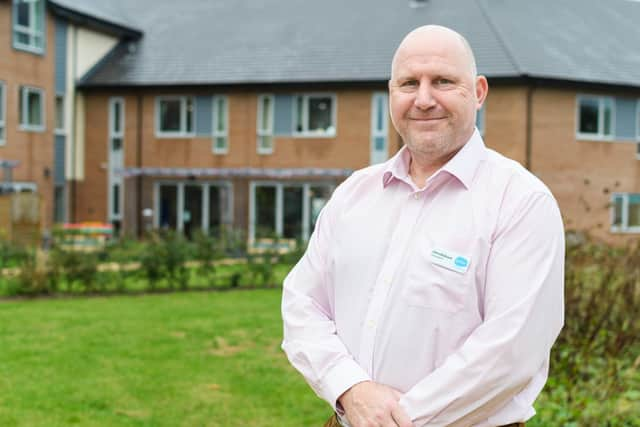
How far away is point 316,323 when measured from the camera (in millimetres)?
2848

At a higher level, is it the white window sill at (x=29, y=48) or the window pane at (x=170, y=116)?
the white window sill at (x=29, y=48)

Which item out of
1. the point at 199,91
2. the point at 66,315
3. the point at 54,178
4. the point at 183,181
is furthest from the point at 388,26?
the point at 66,315

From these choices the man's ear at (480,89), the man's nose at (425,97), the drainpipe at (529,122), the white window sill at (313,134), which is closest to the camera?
the man's nose at (425,97)

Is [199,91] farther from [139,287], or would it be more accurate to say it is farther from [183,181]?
[139,287]

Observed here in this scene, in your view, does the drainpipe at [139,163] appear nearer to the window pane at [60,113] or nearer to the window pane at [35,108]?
the window pane at [60,113]

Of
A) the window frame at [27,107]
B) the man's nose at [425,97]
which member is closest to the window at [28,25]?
the window frame at [27,107]

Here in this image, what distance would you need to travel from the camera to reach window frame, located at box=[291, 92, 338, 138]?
26922 millimetres

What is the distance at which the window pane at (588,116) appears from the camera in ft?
86.3

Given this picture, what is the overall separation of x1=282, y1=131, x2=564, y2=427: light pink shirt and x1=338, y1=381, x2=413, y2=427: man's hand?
3 centimetres

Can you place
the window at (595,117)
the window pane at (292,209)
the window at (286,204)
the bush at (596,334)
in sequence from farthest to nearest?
the window pane at (292,209)
the window at (286,204)
the window at (595,117)
the bush at (596,334)

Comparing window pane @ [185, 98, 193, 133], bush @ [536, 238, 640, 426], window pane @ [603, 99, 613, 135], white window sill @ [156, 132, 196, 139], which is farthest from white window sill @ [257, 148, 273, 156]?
bush @ [536, 238, 640, 426]

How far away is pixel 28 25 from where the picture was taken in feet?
86.4

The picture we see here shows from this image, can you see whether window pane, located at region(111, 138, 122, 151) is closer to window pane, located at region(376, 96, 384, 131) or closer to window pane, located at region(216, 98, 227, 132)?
window pane, located at region(216, 98, 227, 132)

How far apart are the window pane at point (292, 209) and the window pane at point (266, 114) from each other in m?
2.11
